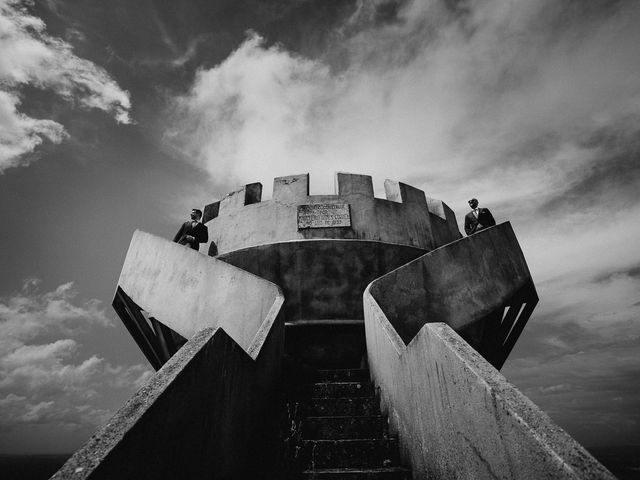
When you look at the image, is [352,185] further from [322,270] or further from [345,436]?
[345,436]

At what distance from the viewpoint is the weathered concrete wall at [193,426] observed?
4.69 feet

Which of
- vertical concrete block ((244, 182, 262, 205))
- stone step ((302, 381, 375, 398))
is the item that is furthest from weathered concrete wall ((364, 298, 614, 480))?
vertical concrete block ((244, 182, 262, 205))

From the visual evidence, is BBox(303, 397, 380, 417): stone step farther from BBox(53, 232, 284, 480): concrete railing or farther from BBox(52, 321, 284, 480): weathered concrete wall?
BBox(52, 321, 284, 480): weathered concrete wall

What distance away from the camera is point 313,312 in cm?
615

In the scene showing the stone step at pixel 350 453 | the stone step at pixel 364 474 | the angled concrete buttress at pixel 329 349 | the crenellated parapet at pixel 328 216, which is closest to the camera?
the angled concrete buttress at pixel 329 349

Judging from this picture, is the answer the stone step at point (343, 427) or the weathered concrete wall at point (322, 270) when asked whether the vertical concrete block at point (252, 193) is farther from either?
the stone step at point (343, 427)

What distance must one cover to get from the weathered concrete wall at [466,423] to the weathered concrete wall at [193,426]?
1255 mm

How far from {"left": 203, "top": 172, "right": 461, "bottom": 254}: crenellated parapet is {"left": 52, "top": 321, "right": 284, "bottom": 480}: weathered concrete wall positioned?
13.1 ft

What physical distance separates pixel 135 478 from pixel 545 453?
5.56 feet

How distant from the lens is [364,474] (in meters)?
2.53

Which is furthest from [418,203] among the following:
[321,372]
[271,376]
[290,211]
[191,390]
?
[191,390]

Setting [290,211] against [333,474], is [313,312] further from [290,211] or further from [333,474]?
[333,474]

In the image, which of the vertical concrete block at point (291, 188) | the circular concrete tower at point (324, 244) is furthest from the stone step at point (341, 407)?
the vertical concrete block at point (291, 188)

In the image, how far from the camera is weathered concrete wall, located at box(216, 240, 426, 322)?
20.3 feet
